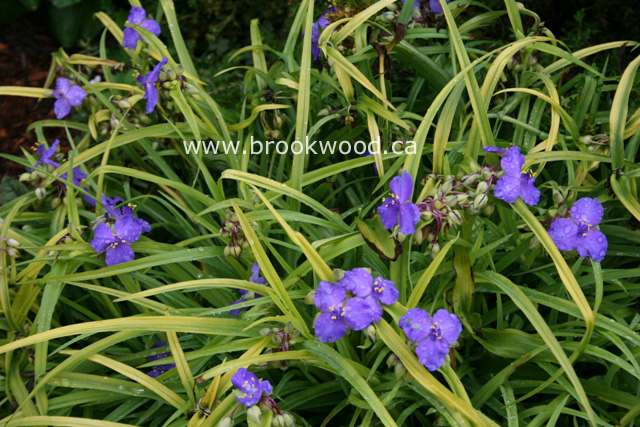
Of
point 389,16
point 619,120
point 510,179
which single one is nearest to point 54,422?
point 510,179

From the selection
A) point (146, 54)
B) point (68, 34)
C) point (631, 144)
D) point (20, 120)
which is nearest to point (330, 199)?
point (146, 54)

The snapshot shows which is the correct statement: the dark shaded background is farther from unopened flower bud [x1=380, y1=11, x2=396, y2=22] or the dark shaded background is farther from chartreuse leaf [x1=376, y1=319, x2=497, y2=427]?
chartreuse leaf [x1=376, y1=319, x2=497, y2=427]

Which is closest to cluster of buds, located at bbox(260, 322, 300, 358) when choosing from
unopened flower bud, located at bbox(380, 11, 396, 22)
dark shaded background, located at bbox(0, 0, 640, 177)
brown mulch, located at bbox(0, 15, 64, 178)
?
unopened flower bud, located at bbox(380, 11, 396, 22)

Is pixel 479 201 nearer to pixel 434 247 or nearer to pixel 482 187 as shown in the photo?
pixel 482 187

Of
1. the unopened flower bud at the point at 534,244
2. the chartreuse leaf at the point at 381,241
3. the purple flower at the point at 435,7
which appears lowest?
the unopened flower bud at the point at 534,244

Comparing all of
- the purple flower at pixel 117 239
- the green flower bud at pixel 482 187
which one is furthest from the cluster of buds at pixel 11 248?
the green flower bud at pixel 482 187

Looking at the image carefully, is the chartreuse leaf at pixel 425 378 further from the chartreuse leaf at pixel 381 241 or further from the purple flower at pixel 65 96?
the purple flower at pixel 65 96
